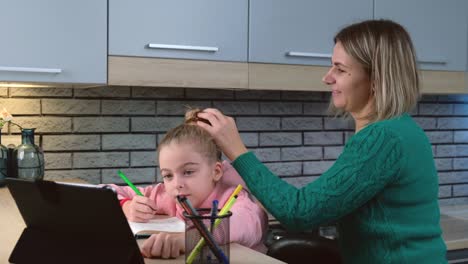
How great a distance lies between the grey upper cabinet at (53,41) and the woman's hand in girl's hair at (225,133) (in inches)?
32.1

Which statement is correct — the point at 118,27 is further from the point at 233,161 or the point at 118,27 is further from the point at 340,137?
the point at 340,137

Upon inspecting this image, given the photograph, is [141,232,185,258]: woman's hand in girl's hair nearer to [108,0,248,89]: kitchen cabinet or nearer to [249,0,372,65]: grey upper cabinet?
[108,0,248,89]: kitchen cabinet

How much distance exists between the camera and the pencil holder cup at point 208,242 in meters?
1.13

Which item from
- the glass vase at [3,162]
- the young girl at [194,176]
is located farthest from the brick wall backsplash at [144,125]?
the young girl at [194,176]

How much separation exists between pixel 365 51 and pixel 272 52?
922mm

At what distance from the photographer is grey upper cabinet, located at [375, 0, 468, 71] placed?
278 centimetres

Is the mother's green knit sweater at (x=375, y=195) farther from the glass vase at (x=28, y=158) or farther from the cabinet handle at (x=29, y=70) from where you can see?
the glass vase at (x=28, y=158)

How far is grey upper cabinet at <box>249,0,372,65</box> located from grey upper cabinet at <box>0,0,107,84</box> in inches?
23.4

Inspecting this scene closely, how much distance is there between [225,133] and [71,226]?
0.49 meters

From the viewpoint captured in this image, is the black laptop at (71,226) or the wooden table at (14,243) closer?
the black laptop at (71,226)

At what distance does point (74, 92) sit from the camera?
2623mm

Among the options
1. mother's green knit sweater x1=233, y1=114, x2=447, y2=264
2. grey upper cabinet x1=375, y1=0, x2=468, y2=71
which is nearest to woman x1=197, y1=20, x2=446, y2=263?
mother's green knit sweater x1=233, y1=114, x2=447, y2=264

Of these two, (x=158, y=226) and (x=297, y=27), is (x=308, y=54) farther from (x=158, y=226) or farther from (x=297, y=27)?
(x=158, y=226)

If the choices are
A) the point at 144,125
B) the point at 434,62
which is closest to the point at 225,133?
the point at 144,125
